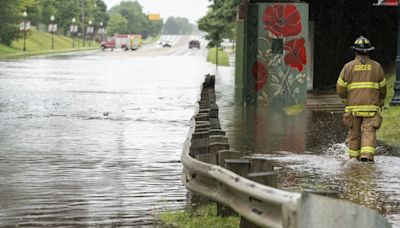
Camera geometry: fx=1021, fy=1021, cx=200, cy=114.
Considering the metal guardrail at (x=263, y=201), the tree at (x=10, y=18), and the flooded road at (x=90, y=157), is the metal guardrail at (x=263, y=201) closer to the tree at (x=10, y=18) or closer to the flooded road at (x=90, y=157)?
the flooded road at (x=90, y=157)

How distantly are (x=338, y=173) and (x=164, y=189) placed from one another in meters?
2.54

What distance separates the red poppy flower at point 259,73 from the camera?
89.1 ft

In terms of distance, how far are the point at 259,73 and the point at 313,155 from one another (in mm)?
12028

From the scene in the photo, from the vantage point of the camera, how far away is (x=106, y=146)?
16.7 metres

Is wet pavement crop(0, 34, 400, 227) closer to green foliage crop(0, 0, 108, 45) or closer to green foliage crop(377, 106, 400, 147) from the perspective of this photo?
green foliage crop(377, 106, 400, 147)

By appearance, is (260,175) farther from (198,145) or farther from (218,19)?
(218,19)

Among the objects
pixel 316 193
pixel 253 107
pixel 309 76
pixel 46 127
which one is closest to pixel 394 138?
pixel 46 127

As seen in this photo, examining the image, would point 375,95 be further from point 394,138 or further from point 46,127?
point 46,127

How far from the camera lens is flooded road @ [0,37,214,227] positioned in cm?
1007

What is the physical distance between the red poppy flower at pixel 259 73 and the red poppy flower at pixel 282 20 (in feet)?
3.19

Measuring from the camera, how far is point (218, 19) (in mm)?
53688

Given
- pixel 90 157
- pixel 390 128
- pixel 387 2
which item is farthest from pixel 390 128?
pixel 90 157

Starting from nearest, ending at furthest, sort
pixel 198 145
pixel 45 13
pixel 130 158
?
pixel 198 145 → pixel 130 158 → pixel 45 13

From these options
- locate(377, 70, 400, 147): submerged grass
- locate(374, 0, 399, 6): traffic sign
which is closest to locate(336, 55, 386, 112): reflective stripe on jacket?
locate(377, 70, 400, 147): submerged grass
